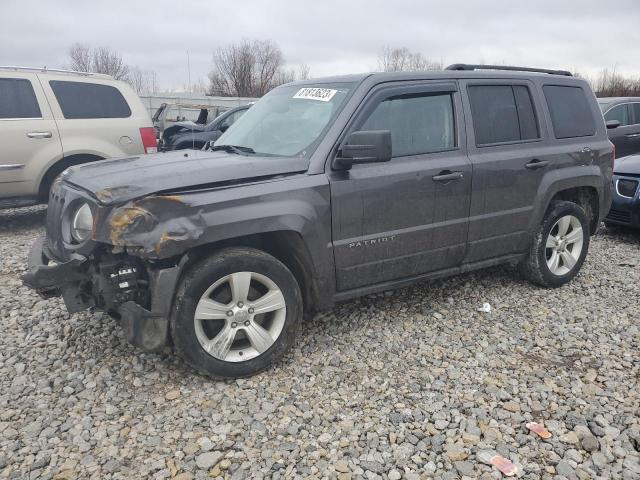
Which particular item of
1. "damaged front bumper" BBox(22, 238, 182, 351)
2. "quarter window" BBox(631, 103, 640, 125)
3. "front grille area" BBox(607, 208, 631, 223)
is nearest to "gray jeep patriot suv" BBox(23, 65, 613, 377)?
"damaged front bumper" BBox(22, 238, 182, 351)

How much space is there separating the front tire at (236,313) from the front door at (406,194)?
471 millimetres

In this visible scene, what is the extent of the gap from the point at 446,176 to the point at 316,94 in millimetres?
1114

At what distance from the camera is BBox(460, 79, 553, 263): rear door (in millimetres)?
4004

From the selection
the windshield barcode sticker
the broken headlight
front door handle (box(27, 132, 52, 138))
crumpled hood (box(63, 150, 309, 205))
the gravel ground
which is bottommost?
the gravel ground

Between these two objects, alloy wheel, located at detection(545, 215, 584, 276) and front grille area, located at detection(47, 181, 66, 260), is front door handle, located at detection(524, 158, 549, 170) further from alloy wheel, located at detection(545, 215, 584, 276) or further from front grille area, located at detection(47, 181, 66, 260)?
front grille area, located at detection(47, 181, 66, 260)

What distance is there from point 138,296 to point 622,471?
2.62 metres

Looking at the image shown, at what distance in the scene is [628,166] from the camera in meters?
6.63

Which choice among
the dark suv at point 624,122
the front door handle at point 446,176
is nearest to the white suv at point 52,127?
the front door handle at point 446,176

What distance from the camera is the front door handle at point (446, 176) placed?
12.2ft

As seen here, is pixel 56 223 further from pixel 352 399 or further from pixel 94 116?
pixel 94 116

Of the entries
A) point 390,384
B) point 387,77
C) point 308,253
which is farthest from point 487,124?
point 390,384

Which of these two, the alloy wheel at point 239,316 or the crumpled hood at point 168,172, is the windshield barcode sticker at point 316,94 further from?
the alloy wheel at point 239,316

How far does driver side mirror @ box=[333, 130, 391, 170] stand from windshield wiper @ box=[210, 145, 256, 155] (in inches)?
30.1

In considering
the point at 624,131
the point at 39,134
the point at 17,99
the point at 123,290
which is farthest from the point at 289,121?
the point at 624,131
